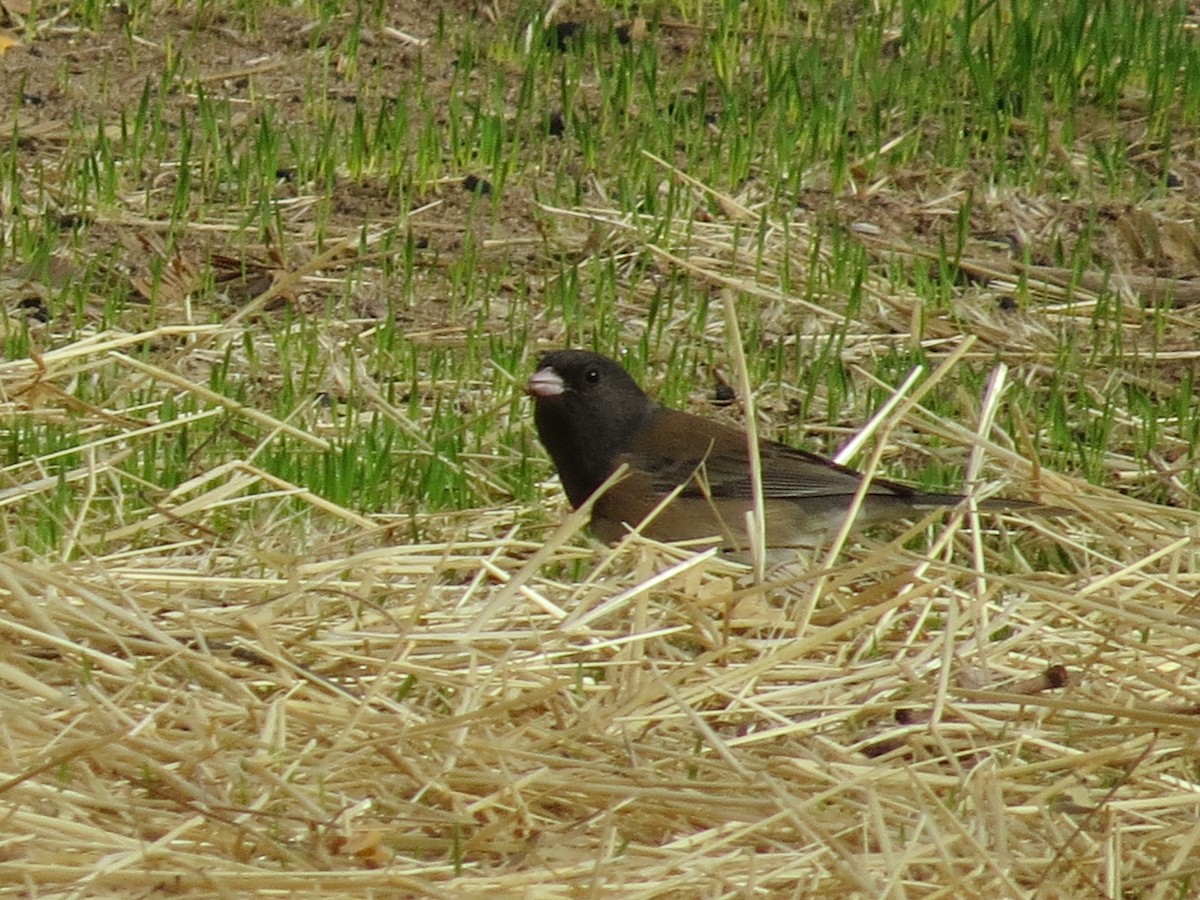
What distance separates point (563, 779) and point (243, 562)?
1405 millimetres

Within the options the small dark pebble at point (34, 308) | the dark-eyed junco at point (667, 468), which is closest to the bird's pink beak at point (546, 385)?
the dark-eyed junco at point (667, 468)

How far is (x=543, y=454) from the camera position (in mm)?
5664

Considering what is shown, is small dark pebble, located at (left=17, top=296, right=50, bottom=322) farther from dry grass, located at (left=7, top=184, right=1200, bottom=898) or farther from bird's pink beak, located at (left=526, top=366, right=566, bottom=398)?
bird's pink beak, located at (left=526, top=366, right=566, bottom=398)

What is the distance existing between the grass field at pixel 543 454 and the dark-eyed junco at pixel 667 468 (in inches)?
5.2

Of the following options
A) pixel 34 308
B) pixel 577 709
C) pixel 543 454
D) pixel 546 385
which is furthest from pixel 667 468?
pixel 34 308

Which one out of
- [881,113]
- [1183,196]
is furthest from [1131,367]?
[881,113]

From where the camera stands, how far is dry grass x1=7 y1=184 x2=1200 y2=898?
3.10m

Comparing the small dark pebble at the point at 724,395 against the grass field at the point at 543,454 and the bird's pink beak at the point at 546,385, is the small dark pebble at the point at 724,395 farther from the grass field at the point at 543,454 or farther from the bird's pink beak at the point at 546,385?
the bird's pink beak at the point at 546,385

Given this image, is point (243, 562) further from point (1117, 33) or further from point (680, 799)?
point (1117, 33)

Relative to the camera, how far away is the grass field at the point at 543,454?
324 cm

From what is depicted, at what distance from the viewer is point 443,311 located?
655 centimetres

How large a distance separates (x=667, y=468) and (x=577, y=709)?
1.75 metres

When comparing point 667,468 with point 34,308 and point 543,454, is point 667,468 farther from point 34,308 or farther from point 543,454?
point 34,308

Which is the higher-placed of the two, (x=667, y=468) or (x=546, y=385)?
(x=546, y=385)
